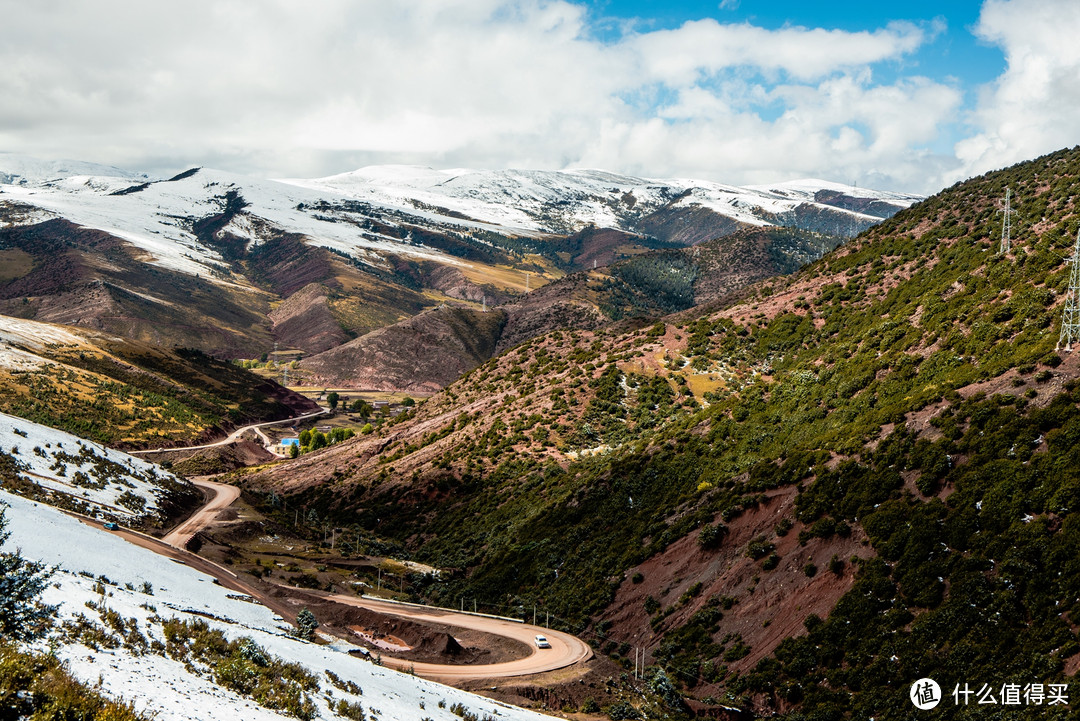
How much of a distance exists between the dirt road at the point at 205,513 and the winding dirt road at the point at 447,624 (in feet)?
0.24

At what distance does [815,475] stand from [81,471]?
50.8m

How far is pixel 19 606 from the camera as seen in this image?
15.1 meters

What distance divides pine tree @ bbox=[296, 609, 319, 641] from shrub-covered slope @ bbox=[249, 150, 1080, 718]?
47.8 ft

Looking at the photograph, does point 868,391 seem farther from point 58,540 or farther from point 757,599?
point 58,540

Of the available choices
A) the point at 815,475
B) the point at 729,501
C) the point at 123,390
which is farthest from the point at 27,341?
the point at 815,475

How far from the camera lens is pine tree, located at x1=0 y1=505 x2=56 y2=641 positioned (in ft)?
47.7

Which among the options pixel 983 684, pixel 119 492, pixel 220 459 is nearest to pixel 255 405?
pixel 220 459

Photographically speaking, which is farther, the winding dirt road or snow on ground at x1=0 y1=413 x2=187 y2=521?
snow on ground at x1=0 y1=413 x2=187 y2=521

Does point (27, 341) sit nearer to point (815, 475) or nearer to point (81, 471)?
point (81, 471)

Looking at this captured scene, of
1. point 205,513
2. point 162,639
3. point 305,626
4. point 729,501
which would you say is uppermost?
point 729,501

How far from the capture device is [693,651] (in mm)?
31953

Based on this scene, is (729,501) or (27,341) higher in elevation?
(27,341)

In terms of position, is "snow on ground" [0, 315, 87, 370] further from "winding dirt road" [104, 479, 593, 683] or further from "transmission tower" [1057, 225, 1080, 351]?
"transmission tower" [1057, 225, 1080, 351]

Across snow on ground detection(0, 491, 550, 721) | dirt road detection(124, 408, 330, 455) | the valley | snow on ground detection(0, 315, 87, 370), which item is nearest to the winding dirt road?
the valley
